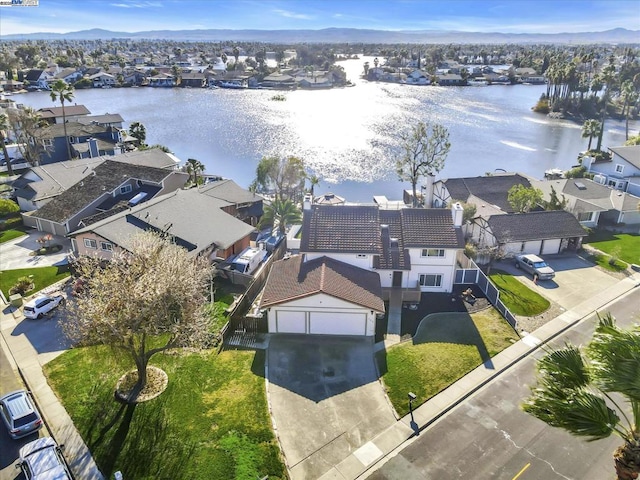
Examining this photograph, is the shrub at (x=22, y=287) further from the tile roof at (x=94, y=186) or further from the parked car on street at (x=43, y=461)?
the parked car on street at (x=43, y=461)

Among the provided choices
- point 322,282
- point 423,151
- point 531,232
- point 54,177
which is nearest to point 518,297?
point 531,232

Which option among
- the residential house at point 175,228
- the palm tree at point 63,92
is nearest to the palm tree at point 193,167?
the residential house at point 175,228

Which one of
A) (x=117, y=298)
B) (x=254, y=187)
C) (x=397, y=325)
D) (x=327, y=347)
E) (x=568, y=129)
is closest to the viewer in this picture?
(x=117, y=298)

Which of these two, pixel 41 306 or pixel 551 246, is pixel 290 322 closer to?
pixel 41 306

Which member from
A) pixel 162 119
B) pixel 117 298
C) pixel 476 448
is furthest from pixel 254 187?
pixel 162 119

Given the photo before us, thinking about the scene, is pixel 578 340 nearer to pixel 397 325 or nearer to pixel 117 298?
pixel 397 325

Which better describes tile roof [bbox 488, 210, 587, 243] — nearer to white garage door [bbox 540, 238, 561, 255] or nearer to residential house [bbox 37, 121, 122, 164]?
white garage door [bbox 540, 238, 561, 255]
